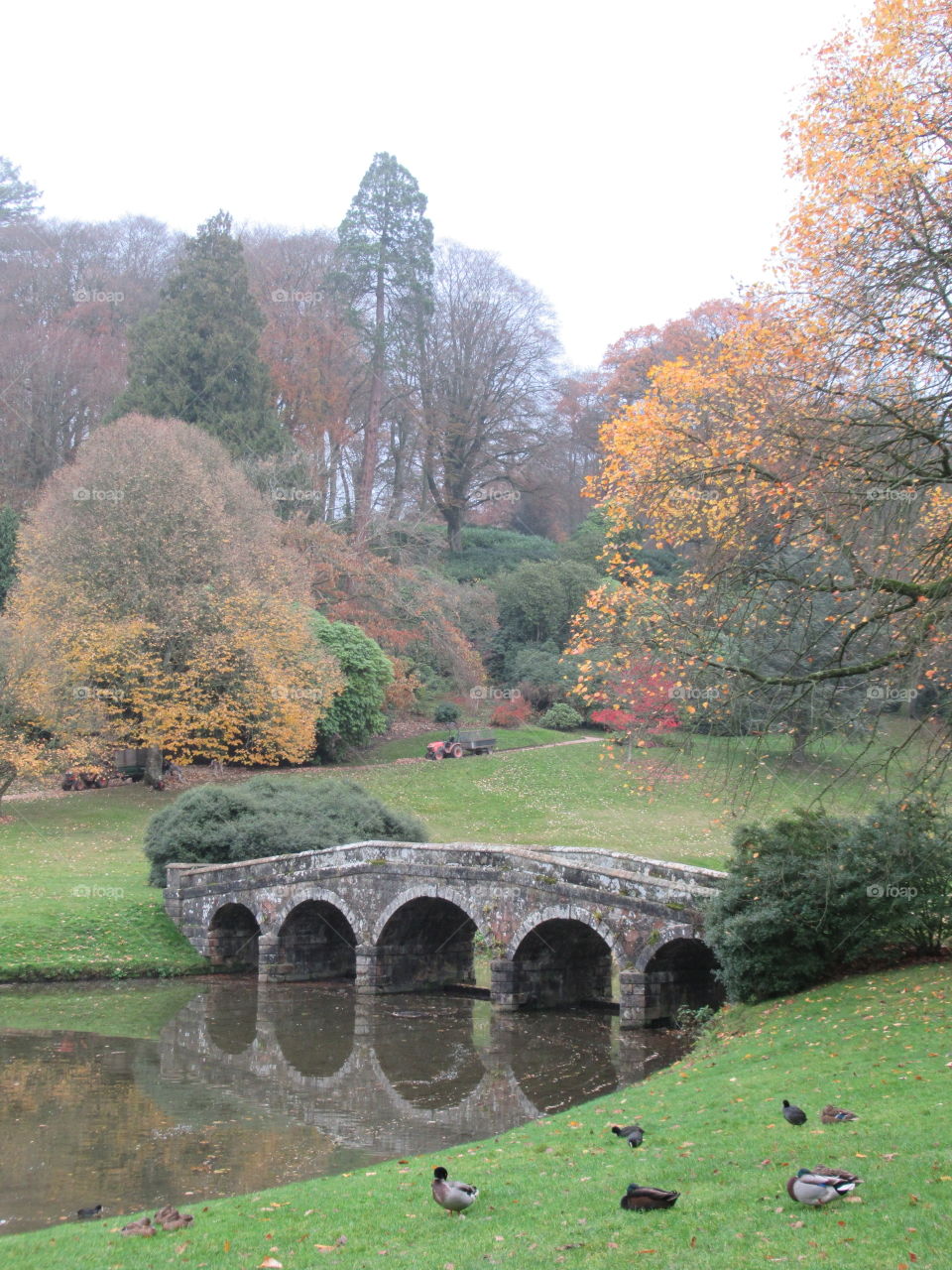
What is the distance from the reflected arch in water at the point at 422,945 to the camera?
2552 centimetres

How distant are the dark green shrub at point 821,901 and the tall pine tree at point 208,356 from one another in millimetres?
35245

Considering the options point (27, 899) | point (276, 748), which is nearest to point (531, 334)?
point (276, 748)

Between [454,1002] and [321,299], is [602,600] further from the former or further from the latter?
[321,299]

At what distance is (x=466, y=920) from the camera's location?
26.9 meters

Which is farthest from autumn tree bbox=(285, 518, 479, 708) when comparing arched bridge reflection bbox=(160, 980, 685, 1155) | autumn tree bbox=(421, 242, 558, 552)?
arched bridge reflection bbox=(160, 980, 685, 1155)

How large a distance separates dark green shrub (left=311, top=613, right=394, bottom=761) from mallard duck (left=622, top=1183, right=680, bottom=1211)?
35.7m

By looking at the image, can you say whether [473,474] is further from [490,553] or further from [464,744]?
[464,744]

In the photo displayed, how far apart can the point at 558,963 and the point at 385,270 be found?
141 ft

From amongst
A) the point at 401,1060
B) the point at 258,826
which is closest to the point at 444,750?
the point at 258,826

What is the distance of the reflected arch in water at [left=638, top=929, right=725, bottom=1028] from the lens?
67.1 feet

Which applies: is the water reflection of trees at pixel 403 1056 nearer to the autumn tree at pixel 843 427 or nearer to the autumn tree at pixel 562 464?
the autumn tree at pixel 843 427

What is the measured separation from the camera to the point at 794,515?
1199 cm

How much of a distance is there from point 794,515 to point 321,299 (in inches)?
1995

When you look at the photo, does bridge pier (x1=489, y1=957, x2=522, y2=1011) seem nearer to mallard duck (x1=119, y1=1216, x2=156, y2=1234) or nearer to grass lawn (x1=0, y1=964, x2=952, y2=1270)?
grass lawn (x1=0, y1=964, x2=952, y2=1270)
